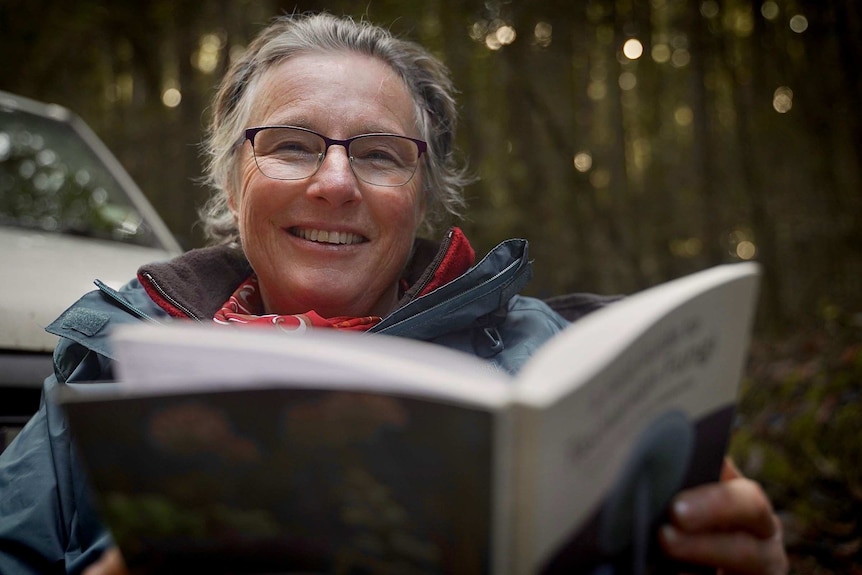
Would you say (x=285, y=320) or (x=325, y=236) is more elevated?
(x=325, y=236)

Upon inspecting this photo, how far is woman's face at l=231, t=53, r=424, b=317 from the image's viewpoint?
1.74 metres

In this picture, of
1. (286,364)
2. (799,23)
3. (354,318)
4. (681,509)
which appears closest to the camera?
(286,364)

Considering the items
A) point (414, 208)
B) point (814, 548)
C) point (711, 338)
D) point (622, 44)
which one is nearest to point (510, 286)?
point (414, 208)

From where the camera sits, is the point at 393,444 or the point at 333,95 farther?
the point at 333,95

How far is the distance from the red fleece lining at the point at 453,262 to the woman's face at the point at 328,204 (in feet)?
0.46

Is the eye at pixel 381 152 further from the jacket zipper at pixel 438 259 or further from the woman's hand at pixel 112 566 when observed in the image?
the woman's hand at pixel 112 566

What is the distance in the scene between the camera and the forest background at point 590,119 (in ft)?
19.4

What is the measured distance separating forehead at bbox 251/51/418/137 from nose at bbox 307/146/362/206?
0.06 metres

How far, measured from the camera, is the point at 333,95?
5.79 feet

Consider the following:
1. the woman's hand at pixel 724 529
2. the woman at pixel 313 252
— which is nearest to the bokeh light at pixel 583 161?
the woman at pixel 313 252

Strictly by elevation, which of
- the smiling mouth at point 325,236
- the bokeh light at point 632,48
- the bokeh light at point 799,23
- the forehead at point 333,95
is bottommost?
the smiling mouth at point 325,236

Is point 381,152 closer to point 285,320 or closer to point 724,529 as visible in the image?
point 285,320

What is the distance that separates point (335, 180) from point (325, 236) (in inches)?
5.5

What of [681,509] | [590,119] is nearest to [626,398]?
[681,509]
